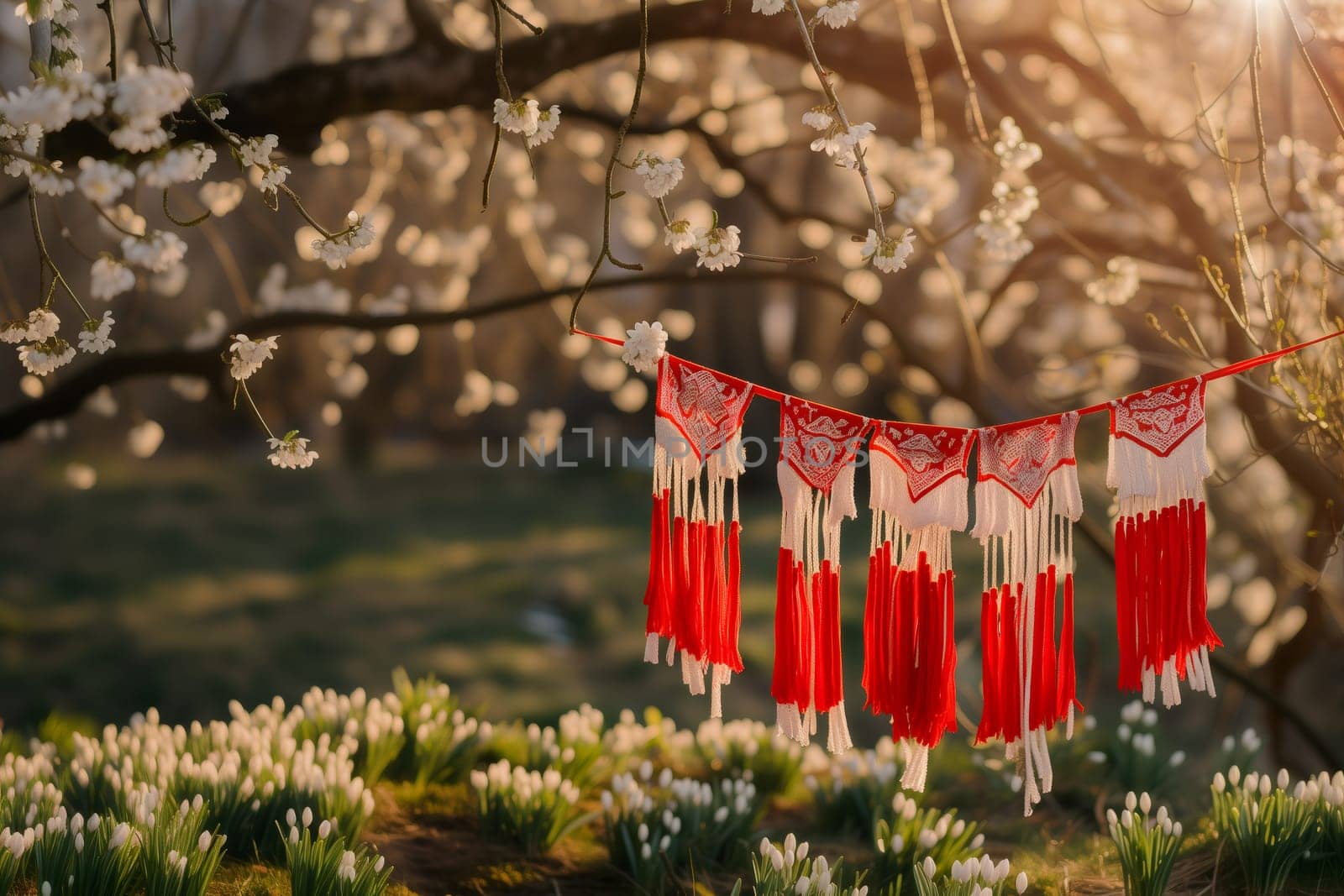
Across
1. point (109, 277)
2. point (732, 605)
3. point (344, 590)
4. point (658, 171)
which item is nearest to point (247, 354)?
point (109, 277)

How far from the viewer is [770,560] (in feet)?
30.0

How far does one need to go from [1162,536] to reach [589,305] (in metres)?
6.50

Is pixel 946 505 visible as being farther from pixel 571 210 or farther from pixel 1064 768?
pixel 571 210

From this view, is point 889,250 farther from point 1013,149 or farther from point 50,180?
point 50,180

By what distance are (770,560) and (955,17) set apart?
16.0 ft

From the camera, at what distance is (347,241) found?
2535mm

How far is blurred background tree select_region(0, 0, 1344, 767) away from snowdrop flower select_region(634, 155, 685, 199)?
0.44 m

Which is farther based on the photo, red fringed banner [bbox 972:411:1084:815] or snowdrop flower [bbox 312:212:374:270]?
red fringed banner [bbox 972:411:1084:815]

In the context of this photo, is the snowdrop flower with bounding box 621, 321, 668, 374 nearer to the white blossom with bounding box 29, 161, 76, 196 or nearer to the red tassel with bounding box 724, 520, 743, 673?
the red tassel with bounding box 724, 520, 743, 673

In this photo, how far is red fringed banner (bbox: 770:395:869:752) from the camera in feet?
9.05

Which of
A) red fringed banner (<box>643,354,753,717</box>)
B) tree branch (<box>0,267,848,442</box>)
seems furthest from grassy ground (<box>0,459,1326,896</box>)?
red fringed banner (<box>643,354,753,717</box>)

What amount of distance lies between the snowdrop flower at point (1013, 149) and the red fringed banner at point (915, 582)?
1.20 meters

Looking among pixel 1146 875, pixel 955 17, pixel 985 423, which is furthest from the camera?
pixel 955 17

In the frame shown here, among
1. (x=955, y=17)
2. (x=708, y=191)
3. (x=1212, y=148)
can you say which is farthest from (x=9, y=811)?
(x=708, y=191)
